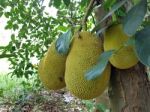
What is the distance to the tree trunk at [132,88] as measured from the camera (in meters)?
0.78

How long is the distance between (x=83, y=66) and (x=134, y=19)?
36 centimetres

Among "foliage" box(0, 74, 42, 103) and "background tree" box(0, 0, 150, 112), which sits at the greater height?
"background tree" box(0, 0, 150, 112)

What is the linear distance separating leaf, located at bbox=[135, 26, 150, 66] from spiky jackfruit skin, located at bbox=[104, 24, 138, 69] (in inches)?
11.1

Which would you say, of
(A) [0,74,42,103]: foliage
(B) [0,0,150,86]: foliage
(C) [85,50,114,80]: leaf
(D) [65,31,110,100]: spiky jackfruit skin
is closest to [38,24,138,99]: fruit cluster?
(D) [65,31,110,100]: spiky jackfruit skin

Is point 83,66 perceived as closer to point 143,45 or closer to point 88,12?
point 88,12

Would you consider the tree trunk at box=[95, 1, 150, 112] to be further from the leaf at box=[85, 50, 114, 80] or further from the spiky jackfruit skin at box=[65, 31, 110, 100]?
the leaf at box=[85, 50, 114, 80]

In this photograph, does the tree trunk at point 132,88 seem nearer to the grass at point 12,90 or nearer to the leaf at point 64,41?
the leaf at point 64,41

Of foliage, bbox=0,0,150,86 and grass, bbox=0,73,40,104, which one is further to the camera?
grass, bbox=0,73,40,104

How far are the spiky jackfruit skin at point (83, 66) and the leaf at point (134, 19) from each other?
34 centimetres

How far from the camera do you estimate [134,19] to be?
404mm

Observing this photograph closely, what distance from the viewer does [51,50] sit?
873 mm

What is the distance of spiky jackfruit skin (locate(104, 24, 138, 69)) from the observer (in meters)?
0.72

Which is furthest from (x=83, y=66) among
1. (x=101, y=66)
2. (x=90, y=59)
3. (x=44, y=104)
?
(x=44, y=104)

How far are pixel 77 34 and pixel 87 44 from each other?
1.3 inches
